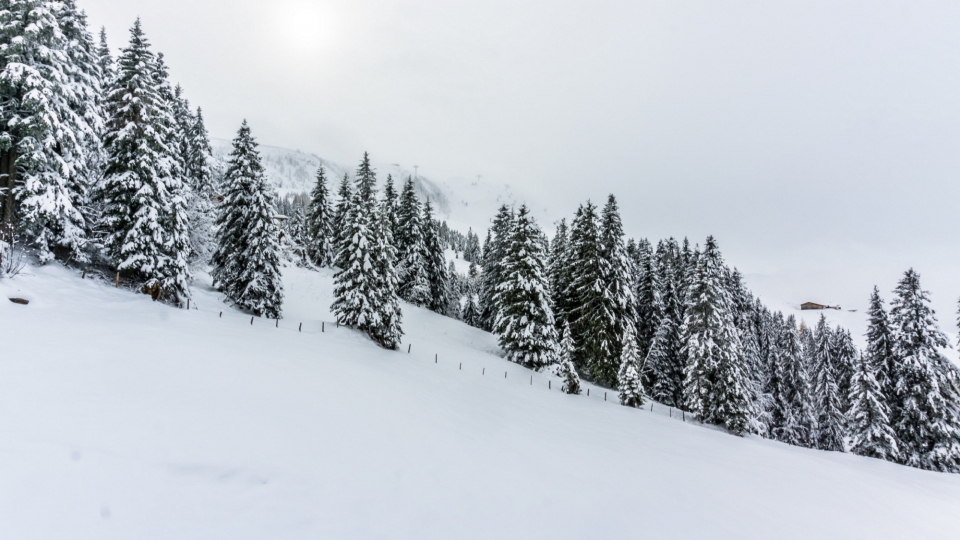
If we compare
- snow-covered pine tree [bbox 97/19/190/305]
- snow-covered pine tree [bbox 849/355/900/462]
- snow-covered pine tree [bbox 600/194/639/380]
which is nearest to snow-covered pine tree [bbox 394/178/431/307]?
snow-covered pine tree [bbox 600/194/639/380]

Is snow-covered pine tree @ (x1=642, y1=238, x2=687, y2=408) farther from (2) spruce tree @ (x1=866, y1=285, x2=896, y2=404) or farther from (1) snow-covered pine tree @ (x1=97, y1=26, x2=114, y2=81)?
(1) snow-covered pine tree @ (x1=97, y1=26, x2=114, y2=81)

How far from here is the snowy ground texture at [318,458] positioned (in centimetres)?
588

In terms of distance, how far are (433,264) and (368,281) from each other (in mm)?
20601

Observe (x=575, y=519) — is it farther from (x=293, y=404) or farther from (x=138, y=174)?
(x=138, y=174)

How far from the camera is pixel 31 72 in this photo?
16.2m

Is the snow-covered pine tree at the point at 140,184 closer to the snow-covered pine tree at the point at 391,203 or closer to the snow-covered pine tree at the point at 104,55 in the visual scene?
the snow-covered pine tree at the point at 104,55

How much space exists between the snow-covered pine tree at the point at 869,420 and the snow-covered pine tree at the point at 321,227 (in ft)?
169

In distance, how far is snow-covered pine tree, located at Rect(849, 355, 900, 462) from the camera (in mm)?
24859

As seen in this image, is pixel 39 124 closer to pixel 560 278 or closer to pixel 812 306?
pixel 560 278

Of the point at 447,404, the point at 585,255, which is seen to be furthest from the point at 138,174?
the point at 585,255

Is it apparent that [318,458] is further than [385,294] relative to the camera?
No

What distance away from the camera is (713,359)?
2706 cm

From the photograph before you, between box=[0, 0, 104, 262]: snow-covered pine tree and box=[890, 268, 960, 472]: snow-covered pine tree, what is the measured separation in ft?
152

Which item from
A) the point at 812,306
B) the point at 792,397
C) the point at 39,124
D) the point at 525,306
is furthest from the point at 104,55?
the point at 812,306
